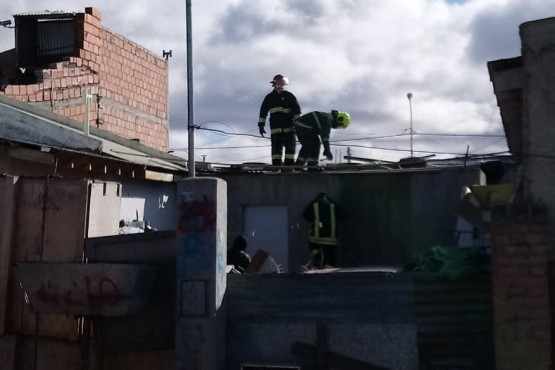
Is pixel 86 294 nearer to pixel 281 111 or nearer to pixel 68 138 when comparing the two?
pixel 68 138

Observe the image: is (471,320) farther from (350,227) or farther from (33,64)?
(33,64)

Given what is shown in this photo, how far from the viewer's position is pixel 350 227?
43.7 feet

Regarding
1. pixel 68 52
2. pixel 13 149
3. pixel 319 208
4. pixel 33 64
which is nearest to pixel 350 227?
pixel 319 208

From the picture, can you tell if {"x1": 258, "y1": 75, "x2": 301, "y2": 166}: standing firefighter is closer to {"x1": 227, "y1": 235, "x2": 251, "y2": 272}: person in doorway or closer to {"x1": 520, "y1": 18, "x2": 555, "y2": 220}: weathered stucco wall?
{"x1": 227, "y1": 235, "x2": 251, "y2": 272}: person in doorway

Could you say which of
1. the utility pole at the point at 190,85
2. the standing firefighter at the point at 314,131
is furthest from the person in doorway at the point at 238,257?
the standing firefighter at the point at 314,131

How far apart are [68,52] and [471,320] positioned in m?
14.3

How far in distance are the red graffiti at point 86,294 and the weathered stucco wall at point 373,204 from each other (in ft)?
21.5

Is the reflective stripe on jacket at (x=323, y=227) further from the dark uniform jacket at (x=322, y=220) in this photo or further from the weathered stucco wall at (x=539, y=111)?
the weathered stucco wall at (x=539, y=111)

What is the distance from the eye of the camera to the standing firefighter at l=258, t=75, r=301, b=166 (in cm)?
1415

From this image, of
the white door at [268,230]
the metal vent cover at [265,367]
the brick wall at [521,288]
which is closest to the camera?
the brick wall at [521,288]

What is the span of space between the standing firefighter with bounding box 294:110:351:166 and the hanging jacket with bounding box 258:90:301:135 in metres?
0.21

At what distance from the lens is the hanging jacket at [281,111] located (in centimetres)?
1420

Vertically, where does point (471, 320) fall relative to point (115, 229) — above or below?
below

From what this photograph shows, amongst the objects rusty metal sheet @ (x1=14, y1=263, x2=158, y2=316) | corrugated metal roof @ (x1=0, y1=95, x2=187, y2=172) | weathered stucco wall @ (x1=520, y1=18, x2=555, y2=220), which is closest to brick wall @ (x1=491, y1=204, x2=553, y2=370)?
weathered stucco wall @ (x1=520, y1=18, x2=555, y2=220)
